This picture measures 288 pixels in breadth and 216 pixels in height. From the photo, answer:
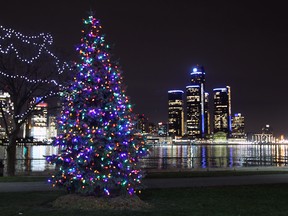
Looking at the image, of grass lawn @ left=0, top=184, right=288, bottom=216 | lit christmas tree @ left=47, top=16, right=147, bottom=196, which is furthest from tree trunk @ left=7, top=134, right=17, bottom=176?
lit christmas tree @ left=47, top=16, right=147, bottom=196

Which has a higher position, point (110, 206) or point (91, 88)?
point (91, 88)

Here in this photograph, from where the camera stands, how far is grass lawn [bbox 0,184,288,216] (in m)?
11.5

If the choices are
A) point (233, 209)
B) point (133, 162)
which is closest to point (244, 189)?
point (233, 209)

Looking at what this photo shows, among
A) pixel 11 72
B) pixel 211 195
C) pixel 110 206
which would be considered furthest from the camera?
pixel 11 72

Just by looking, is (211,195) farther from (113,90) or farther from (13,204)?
(13,204)

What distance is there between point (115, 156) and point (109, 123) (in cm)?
100

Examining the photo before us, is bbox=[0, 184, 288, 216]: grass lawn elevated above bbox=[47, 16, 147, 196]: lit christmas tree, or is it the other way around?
bbox=[47, 16, 147, 196]: lit christmas tree

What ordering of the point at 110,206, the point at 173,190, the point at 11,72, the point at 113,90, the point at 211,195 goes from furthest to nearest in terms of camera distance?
1. the point at 11,72
2. the point at 173,190
3. the point at 211,195
4. the point at 113,90
5. the point at 110,206

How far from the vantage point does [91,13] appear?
13.6 m

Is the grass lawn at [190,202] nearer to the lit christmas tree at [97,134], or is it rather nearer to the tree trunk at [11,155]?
the lit christmas tree at [97,134]

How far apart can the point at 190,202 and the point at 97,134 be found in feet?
12.2

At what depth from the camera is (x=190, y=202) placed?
1337cm

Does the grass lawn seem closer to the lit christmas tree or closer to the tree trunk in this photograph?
the lit christmas tree

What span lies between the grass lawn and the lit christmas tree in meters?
1.08
